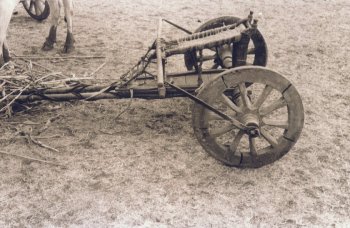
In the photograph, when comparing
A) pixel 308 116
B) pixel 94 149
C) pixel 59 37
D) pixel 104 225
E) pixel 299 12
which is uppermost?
pixel 299 12

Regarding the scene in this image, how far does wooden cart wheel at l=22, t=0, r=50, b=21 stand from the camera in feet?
21.3

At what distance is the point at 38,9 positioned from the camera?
6.53m

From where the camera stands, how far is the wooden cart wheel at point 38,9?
256 inches

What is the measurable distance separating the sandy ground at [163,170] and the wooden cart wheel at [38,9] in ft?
5.32

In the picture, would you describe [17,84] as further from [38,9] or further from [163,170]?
[38,9]

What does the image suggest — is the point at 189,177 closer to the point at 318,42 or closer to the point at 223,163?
the point at 223,163

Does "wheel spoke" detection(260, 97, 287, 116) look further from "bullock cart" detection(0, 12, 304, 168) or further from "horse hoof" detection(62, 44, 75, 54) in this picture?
"horse hoof" detection(62, 44, 75, 54)

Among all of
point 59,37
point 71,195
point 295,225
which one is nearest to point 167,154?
point 71,195

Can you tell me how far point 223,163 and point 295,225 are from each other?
0.76m

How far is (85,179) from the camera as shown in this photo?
3.40 meters

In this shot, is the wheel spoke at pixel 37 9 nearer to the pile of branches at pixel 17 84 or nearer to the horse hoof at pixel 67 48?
the horse hoof at pixel 67 48

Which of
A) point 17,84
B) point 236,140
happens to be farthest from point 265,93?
point 17,84

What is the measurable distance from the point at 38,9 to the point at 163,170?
166 inches

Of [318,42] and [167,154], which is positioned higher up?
[318,42]
